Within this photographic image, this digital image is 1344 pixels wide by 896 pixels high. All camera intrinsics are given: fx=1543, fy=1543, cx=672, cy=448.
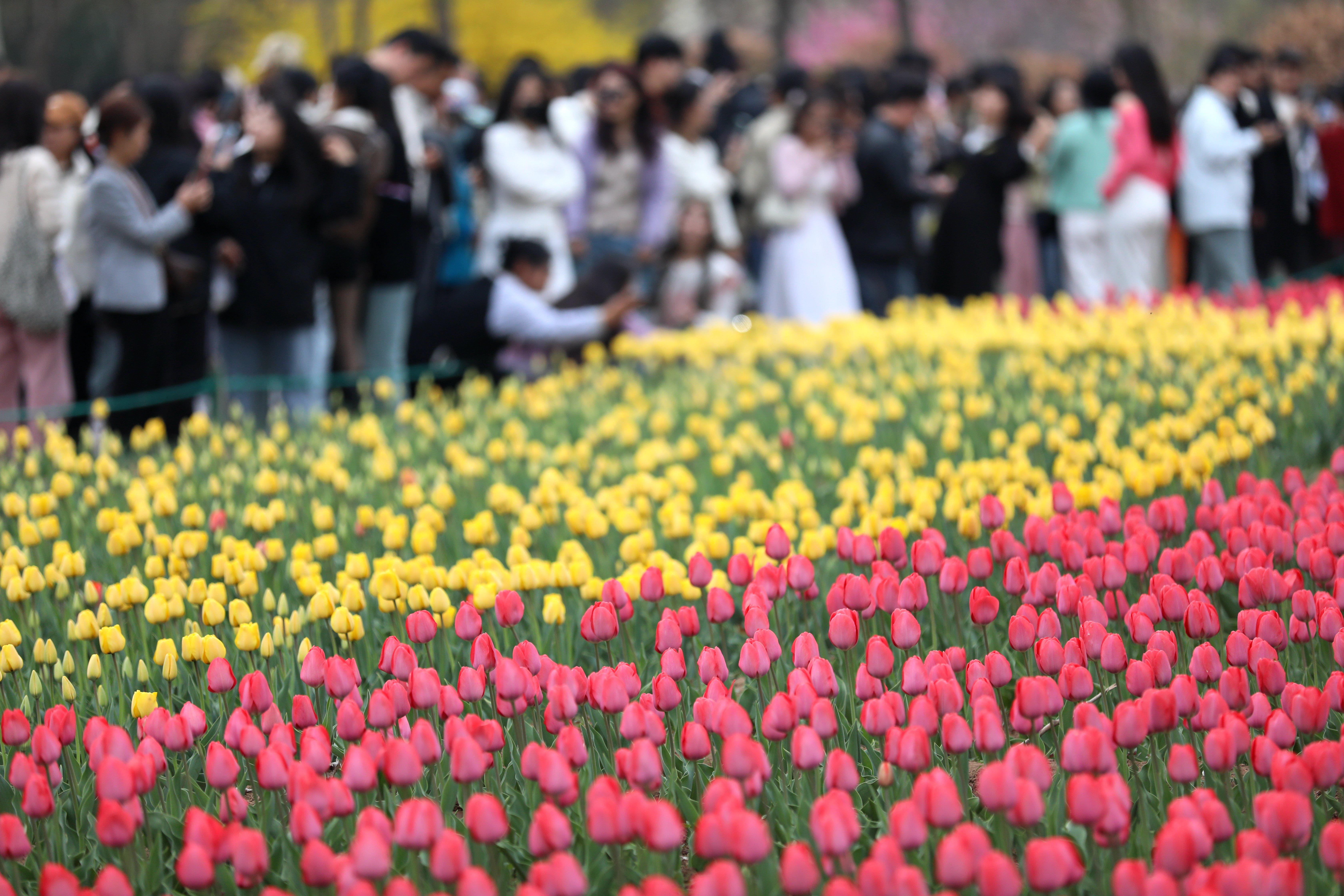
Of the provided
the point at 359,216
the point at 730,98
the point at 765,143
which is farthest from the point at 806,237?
the point at 359,216

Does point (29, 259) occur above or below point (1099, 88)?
below

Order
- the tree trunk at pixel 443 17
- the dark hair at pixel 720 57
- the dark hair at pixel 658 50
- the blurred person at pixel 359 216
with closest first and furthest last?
the blurred person at pixel 359 216 < the dark hair at pixel 658 50 < the dark hair at pixel 720 57 < the tree trunk at pixel 443 17

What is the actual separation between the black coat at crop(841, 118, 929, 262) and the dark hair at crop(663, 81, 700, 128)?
1255 millimetres

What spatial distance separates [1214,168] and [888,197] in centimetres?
209

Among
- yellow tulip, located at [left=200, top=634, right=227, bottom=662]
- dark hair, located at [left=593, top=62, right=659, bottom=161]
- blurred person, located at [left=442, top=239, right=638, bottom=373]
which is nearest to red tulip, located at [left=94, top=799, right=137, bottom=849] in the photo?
yellow tulip, located at [left=200, top=634, right=227, bottom=662]

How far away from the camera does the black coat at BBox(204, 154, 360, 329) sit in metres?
6.76

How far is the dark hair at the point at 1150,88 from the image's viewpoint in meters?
9.66

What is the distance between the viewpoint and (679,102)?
9492 mm

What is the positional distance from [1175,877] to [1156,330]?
5.24 meters

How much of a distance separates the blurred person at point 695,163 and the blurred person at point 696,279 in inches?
1.9

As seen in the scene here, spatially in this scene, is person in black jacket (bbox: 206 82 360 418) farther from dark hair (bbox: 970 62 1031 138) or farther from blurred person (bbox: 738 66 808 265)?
dark hair (bbox: 970 62 1031 138)

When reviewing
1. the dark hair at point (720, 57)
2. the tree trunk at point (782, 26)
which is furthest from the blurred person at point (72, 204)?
the tree trunk at point (782, 26)

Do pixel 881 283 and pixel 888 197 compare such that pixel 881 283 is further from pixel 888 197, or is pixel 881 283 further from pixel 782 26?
pixel 782 26

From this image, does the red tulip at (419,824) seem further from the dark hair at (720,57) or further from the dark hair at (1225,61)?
the dark hair at (720,57)
